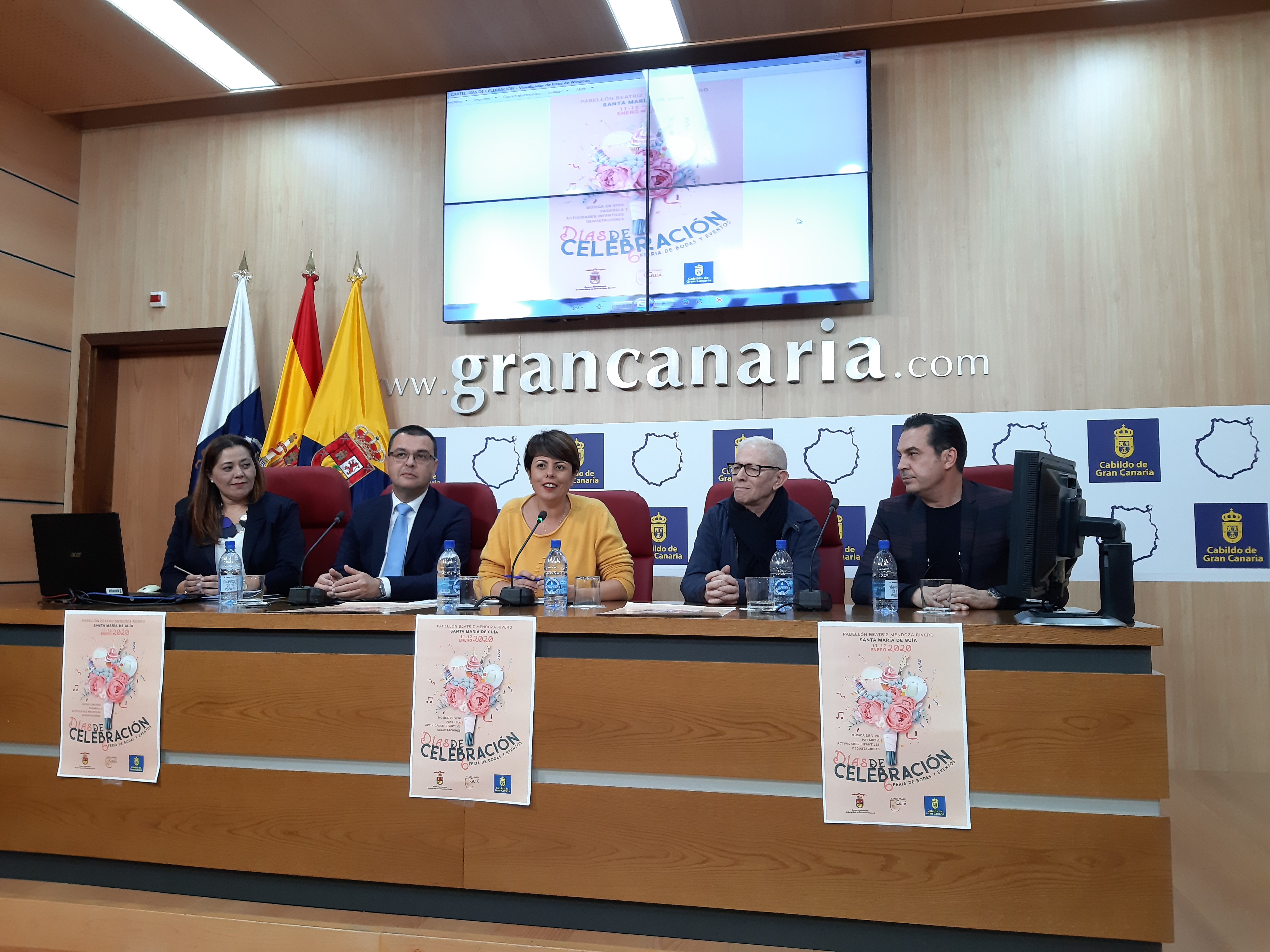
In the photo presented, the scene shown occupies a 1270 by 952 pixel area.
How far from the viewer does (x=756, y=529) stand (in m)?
2.55

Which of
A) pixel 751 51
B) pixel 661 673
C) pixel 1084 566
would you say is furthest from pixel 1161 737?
Answer: pixel 751 51

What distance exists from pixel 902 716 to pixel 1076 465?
1917 millimetres

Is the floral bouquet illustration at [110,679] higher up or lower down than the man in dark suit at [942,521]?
lower down

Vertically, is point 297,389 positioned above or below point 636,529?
above

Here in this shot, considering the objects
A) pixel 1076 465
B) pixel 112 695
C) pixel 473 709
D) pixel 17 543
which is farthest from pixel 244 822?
pixel 17 543

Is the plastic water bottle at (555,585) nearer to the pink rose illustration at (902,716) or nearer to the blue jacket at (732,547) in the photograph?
the blue jacket at (732,547)

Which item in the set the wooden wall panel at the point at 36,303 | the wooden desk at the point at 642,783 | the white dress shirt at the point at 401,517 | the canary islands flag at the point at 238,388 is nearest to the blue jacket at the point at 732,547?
the wooden desk at the point at 642,783

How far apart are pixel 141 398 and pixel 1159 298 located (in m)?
4.66

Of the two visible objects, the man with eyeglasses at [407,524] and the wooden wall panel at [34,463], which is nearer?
the man with eyeglasses at [407,524]

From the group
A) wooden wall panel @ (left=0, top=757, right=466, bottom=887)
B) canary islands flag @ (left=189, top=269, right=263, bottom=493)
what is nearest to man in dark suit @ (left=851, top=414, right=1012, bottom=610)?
wooden wall panel @ (left=0, top=757, right=466, bottom=887)

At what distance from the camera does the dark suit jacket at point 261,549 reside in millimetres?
2730

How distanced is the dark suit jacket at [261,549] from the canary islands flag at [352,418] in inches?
36.1

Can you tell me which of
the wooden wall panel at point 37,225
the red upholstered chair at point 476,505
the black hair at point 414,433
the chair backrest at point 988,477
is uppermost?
the wooden wall panel at point 37,225

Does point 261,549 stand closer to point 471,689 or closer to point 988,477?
point 471,689
